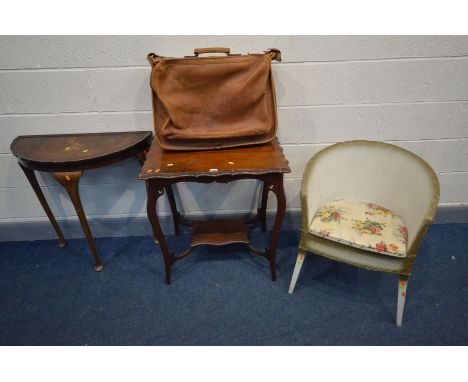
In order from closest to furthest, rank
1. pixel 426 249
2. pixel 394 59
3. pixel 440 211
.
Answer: pixel 394 59 < pixel 426 249 < pixel 440 211

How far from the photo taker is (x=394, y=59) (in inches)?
60.1

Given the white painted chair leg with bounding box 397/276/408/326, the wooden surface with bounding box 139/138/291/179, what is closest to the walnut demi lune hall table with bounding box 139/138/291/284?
the wooden surface with bounding box 139/138/291/179

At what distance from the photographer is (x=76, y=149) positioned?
4.84 feet

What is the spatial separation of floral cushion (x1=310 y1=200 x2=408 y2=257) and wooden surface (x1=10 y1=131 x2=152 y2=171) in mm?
958

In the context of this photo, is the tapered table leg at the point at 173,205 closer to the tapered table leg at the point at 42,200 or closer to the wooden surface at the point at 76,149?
the wooden surface at the point at 76,149

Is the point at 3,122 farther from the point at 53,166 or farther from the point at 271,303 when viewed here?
the point at 271,303

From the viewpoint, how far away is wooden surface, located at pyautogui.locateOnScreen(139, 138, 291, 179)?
1.24 meters

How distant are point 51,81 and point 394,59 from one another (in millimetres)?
1706

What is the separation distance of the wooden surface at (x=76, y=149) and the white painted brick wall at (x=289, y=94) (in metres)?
0.07

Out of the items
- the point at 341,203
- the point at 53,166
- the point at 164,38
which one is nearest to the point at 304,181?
the point at 341,203

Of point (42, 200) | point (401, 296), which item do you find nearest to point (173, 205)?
point (42, 200)

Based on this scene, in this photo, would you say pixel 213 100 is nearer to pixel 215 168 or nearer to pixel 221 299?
pixel 215 168

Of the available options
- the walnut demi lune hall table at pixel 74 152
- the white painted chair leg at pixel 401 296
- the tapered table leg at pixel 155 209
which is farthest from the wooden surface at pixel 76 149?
the white painted chair leg at pixel 401 296

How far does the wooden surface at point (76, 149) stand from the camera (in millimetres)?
1386
